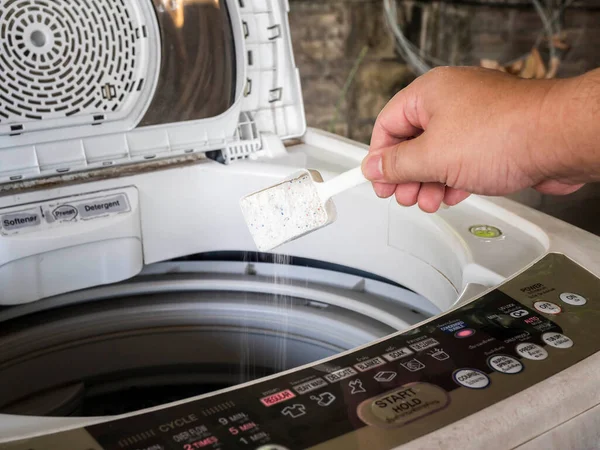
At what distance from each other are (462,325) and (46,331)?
0.72 meters

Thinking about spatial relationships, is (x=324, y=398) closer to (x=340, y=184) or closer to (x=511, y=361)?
(x=511, y=361)

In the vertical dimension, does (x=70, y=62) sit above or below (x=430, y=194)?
above

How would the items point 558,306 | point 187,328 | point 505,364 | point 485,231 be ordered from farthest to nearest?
point 187,328 < point 485,231 < point 558,306 < point 505,364

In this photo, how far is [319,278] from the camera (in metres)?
1.25

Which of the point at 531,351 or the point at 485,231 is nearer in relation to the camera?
the point at 531,351

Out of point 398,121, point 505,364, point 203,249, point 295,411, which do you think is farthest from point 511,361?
point 203,249

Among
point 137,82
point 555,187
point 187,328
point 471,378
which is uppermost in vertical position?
point 137,82

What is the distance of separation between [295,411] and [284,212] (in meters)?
0.35

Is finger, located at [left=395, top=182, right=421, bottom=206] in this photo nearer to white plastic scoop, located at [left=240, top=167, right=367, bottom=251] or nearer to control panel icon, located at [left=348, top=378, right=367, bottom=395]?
white plastic scoop, located at [left=240, top=167, right=367, bottom=251]

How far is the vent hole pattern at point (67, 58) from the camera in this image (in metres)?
1.01

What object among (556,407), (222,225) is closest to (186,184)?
(222,225)

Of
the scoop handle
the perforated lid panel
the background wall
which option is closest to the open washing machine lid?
the perforated lid panel

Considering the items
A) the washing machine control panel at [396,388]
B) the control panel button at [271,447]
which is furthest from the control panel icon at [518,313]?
the control panel button at [271,447]

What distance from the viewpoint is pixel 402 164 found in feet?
2.60
